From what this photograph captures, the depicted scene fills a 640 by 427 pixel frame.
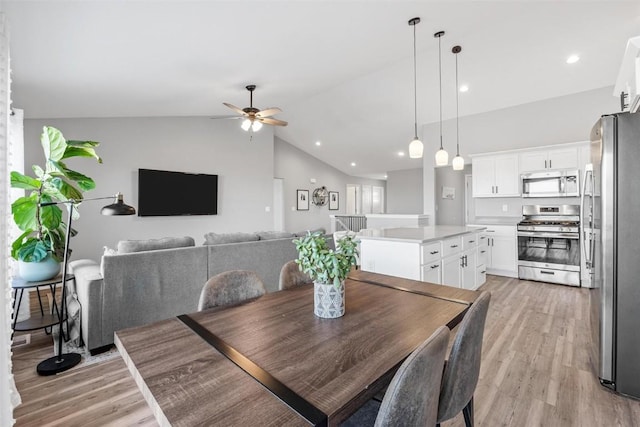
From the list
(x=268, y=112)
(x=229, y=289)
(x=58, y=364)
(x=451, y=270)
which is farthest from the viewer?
(x=268, y=112)

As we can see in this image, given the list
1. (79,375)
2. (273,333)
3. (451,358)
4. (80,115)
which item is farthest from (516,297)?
(80,115)

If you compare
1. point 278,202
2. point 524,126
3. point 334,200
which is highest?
point 524,126

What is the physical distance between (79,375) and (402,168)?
9308 millimetres

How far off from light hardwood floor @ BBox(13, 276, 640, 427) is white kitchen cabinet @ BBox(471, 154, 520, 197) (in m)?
2.88

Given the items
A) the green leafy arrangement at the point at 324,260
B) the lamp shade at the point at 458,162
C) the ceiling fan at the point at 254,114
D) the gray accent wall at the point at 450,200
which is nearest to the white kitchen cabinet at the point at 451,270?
the lamp shade at the point at 458,162

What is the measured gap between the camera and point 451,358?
1125mm

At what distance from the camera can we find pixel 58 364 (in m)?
2.33

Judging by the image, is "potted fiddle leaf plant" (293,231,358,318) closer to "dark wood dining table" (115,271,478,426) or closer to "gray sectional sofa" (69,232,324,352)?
"dark wood dining table" (115,271,478,426)

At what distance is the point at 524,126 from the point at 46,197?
6829 mm

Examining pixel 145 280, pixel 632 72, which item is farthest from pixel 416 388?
pixel 145 280

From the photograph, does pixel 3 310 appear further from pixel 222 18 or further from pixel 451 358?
pixel 222 18

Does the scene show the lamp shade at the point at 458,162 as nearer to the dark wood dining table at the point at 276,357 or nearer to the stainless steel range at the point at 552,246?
the stainless steel range at the point at 552,246

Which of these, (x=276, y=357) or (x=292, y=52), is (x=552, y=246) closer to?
(x=292, y=52)

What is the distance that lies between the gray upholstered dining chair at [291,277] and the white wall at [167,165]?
4492 millimetres
